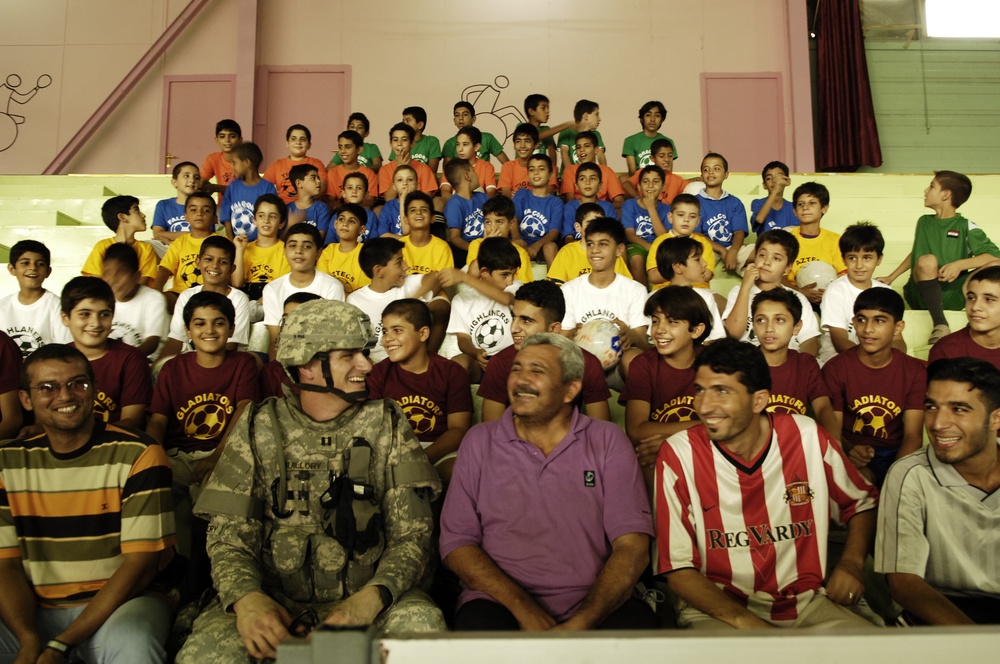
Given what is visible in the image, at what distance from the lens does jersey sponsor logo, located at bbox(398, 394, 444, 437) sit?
3.70 meters

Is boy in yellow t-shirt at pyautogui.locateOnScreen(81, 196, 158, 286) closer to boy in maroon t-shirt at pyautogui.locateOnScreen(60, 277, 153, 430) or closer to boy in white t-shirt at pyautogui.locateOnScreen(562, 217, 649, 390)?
boy in maroon t-shirt at pyautogui.locateOnScreen(60, 277, 153, 430)

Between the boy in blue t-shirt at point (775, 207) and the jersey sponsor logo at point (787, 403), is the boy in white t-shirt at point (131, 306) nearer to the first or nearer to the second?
the jersey sponsor logo at point (787, 403)

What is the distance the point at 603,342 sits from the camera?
4.04m

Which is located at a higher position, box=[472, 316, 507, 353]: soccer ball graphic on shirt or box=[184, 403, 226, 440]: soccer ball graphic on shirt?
box=[472, 316, 507, 353]: soccer ball graphic on shirt

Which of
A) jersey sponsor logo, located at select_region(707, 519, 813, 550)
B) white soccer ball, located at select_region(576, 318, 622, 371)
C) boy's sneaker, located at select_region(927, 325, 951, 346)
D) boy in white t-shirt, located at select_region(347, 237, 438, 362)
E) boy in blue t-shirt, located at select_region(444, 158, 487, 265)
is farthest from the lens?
boy in blue t-shirt, located at select_region(444, 158, 487, 265)

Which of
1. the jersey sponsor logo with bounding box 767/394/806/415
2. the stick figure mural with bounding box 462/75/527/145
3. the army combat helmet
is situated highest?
the stick figure mural with bounding box 462/75/527/145

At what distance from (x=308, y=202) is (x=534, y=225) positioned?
5.34 ft

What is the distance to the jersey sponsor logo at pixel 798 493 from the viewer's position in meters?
2.55

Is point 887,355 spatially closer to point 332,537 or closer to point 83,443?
point 332,537

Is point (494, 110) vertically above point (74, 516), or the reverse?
point (494, 110)

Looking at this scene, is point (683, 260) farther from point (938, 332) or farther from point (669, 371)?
point (938, 332)

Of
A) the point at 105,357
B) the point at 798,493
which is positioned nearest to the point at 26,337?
the point at 105,357

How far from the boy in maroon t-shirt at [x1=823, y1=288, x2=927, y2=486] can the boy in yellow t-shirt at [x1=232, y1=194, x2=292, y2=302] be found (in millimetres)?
3340

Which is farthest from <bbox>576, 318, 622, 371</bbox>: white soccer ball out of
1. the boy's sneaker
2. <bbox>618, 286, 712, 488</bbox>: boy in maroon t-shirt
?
the boy's sneaker
